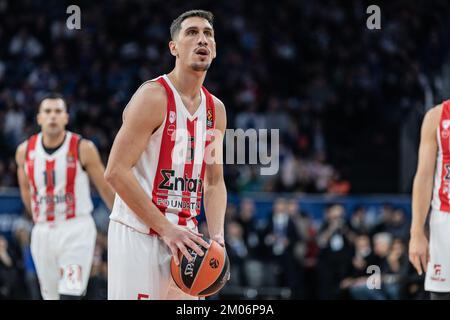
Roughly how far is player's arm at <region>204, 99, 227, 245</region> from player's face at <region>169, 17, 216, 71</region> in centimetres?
45

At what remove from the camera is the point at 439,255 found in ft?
22.6

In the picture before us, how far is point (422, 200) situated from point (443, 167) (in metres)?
0.32

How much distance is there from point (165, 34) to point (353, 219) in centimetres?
764

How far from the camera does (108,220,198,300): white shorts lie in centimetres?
561

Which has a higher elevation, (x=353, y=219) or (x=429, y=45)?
(x=429, y=45)

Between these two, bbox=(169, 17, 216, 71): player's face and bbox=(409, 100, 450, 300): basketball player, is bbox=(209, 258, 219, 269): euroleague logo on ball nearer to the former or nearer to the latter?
bbox=(169, 17, 216, 71): player's face

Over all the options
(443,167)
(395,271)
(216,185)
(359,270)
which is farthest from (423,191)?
(359,270)

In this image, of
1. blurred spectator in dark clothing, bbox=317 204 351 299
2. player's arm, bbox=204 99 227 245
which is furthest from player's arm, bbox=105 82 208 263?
blurred spectator in dark clothing, bbox=317 204 351 299

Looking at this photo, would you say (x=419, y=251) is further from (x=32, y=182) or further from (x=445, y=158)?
(x=32, y=182)

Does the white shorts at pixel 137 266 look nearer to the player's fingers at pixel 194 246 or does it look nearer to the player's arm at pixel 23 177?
the player's fingers at pixel 194 246

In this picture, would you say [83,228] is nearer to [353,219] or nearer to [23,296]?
[23,296]

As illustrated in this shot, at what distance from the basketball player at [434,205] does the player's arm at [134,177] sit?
2093 millimetres

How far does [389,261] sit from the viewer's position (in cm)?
1177
